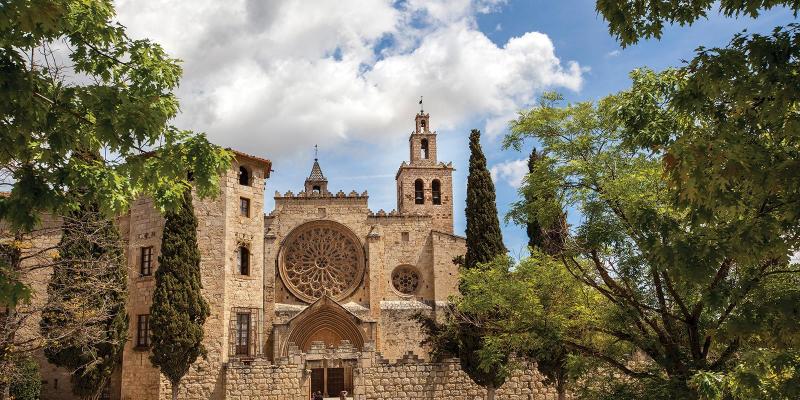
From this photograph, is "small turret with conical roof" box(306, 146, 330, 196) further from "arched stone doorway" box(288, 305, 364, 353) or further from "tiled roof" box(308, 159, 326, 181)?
"arched stone doorway" box(288, 305, 364, 353)

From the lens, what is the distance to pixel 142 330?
75.4 feet

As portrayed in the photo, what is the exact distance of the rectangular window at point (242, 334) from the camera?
23969 mm

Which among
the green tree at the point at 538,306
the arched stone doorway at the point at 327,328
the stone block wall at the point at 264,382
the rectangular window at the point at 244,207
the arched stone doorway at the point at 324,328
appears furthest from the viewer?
the arched stone doorway at the point at 327,328

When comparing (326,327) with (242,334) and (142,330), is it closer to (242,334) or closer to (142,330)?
(242,334)

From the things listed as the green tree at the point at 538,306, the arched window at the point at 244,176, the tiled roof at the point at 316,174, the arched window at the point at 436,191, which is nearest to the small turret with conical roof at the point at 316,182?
the tiled roof at the point at 316,174

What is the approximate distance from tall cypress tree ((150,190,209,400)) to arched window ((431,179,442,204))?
18922mm

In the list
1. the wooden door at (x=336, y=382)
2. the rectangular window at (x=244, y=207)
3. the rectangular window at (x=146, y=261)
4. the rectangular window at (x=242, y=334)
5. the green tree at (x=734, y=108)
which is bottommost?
the wooden door at (x=336, y=382)

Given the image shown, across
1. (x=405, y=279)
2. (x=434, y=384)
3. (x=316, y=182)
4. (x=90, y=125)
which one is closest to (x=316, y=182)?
(x=316, y=182)

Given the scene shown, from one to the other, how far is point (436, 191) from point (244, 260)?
1647 centimetres

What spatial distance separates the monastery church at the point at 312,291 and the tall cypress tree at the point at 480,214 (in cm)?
366

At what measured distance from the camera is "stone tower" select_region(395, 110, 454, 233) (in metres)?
38.4

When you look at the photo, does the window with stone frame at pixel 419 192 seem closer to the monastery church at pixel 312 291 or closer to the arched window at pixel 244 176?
the monastery church at pixel 312 291

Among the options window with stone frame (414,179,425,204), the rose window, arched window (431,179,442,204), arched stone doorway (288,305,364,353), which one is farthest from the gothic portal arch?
arched window (431,179,442,204)

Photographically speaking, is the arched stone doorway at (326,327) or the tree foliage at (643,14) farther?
the arched stone doorway at (326,327)
